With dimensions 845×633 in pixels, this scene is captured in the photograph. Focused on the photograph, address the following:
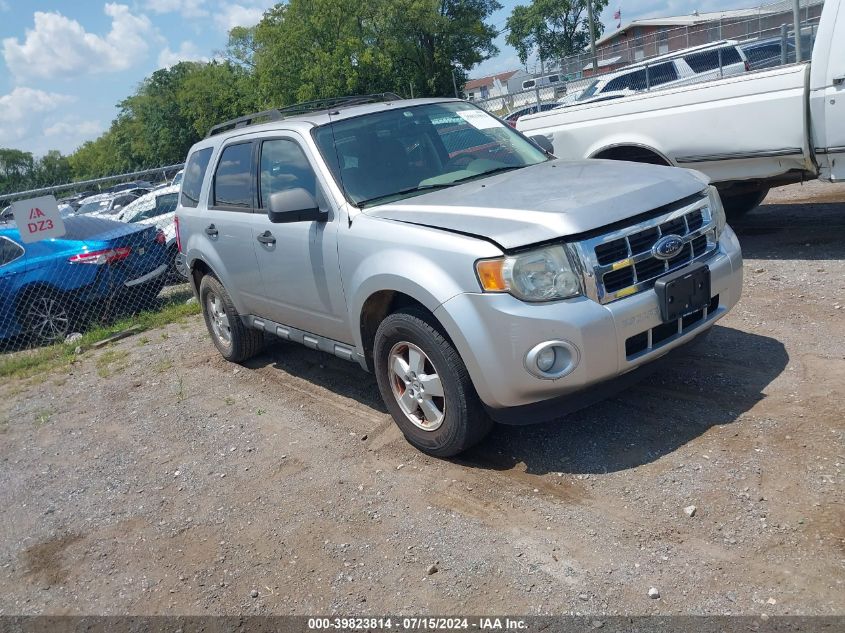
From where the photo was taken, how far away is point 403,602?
3309 mm

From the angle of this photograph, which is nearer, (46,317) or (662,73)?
(46,317)

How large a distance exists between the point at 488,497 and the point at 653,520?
0.85 m

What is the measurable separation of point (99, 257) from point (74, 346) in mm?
1200

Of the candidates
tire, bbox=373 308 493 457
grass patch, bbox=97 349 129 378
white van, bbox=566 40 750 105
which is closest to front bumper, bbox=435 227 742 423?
tire, bbox=373 308 493 457

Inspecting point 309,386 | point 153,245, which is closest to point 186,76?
point 153,245

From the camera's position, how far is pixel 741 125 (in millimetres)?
6984

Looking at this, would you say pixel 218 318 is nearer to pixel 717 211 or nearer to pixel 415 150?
pixel 415 150

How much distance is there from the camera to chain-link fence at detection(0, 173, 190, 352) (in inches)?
374

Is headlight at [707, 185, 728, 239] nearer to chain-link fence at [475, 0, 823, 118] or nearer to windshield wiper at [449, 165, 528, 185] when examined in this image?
windshield wiper at [449, 165, 528, 185]

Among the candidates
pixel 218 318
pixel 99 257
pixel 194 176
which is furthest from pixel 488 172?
pixel 99 257

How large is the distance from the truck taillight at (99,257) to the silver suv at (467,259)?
4.53 m

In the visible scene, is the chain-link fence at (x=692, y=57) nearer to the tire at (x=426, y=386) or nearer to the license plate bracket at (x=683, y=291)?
the license plate bracket at (x=683, y=291)

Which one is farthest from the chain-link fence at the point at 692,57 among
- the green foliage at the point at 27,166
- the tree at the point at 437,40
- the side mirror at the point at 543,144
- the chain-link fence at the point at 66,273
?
the green foliage at the point at 27,166

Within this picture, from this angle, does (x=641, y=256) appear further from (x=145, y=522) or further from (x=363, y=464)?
(x=145, y=522)
